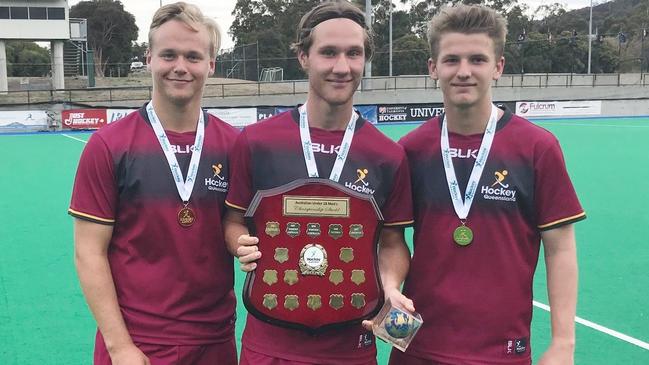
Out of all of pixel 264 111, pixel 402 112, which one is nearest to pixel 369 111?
pixel 402 112

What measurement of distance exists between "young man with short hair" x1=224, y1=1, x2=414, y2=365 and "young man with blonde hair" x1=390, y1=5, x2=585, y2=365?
0.57ft

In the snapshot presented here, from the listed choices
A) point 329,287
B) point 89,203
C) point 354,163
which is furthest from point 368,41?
point 89,203

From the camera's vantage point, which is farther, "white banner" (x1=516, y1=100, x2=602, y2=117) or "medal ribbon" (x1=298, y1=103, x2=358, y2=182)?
"white banner" (x1=516, y1=100, x2=602, y2=117)

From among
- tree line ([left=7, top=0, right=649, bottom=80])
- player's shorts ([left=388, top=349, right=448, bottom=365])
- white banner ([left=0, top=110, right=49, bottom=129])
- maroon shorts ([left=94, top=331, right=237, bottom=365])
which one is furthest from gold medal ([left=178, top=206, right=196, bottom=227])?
tree line ([left=7, top=0, right=649, bottom=80])

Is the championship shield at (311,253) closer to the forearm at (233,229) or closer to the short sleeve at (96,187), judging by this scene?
the forearm at (233,229)

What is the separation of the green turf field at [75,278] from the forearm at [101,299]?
9.26 ft

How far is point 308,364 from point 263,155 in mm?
966

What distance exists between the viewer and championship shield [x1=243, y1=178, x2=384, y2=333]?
2.80m

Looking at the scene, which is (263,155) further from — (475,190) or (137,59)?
(137,59)

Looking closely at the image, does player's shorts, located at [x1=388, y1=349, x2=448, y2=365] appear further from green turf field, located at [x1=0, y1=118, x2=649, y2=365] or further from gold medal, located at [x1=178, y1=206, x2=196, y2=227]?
green turf field, located at [x1=0, y1=118, x2=649, y2=365]

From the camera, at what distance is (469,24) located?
304 cm

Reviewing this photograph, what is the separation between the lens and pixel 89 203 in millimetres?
2932

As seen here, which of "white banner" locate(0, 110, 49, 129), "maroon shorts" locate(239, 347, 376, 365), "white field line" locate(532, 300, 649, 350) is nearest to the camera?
"maroon shorts" locate(239, 347, 376, 365)

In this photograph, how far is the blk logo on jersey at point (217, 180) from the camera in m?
3.14
